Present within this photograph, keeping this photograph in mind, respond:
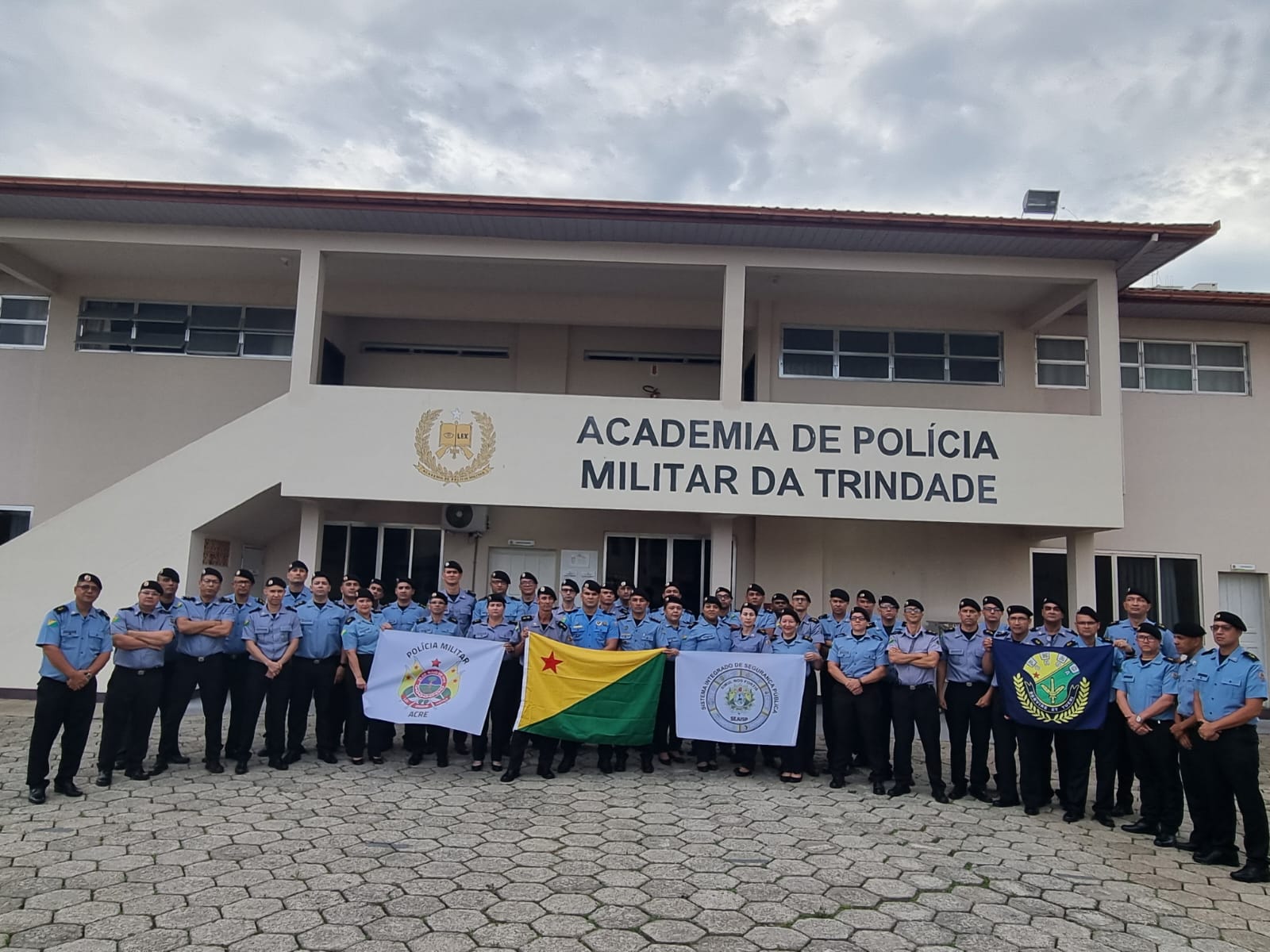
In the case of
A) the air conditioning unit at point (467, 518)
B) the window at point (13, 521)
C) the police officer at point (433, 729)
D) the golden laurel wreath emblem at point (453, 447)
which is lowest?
the police officer at point (433, 729)

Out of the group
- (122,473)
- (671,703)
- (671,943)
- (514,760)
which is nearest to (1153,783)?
(671,703)

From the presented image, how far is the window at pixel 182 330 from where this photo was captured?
13.1m

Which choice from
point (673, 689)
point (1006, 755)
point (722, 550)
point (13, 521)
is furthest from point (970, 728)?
point (13, 521)

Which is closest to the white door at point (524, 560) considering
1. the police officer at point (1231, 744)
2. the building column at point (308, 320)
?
the building column at point (308, 320)

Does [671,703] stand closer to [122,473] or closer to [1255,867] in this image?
[1255,867]

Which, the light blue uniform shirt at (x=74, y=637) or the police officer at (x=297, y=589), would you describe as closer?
the light blue uniform shirt at (x=74, y=637)

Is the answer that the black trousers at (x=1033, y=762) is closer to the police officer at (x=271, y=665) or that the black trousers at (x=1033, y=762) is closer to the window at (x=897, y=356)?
the police officer at (x=271, y=665)

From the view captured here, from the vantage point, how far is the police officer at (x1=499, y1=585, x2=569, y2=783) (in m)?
7.02

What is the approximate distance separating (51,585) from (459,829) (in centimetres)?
748

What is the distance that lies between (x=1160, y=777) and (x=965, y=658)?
1.47 m

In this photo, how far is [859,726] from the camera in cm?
716

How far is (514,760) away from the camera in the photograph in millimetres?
6996

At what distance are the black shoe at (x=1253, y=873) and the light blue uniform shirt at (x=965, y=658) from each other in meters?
2.03

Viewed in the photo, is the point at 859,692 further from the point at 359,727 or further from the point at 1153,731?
the point at 359,727
